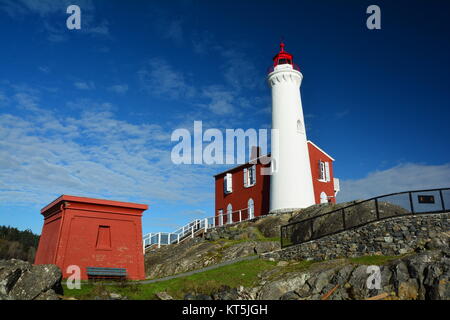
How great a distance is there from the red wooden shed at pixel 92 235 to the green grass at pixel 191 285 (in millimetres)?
2409

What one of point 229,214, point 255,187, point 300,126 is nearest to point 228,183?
point 229,214

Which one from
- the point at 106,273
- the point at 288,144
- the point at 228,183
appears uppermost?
the point at 288,144

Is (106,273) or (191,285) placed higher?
(106,273)

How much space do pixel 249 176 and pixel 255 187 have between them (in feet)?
4.62

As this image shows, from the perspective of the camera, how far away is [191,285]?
15.0m

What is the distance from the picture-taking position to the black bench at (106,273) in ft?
60.0

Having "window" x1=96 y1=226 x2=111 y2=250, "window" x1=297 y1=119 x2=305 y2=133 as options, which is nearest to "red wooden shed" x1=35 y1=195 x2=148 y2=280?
"window" x1=96 y1=226 x2=111 y2=250

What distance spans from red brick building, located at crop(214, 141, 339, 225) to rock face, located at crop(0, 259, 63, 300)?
792 inches

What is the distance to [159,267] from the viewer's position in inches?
912

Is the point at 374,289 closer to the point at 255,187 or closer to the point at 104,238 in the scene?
the point at 104,238

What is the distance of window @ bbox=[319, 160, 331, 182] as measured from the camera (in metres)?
32.4

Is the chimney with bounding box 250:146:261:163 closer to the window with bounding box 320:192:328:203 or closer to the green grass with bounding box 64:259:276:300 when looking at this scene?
the window with bounding box 320:192:328:203
